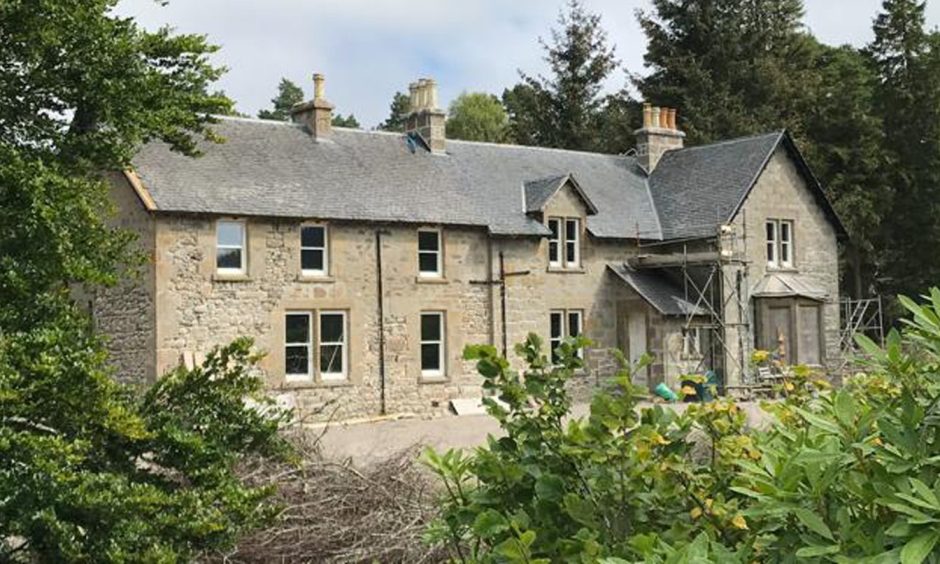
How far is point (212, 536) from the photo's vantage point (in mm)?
7695

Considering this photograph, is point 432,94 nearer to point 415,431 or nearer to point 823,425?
point 415,431

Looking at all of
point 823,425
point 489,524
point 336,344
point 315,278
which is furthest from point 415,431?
point 823,425

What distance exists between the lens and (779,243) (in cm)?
3247

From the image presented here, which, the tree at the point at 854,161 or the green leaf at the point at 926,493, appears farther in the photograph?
the tree at the point at 854,161

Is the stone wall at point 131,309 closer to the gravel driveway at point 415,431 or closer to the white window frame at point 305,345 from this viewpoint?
the white window frame at point 305,345

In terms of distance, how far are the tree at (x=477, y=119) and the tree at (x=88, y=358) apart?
62.0m

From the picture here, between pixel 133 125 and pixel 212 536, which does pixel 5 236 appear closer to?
pixel 133 125

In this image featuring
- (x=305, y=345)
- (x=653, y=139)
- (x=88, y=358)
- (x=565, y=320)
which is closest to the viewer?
(x=88, y=358)

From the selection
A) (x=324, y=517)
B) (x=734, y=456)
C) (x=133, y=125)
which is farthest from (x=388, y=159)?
(x=734, y=456)

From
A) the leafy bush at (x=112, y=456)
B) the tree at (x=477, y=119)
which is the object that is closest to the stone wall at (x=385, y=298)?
the leafy bush at (x=112, y=456)

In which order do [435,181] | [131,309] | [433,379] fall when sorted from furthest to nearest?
[435,181]
[433,379]
[131,309]

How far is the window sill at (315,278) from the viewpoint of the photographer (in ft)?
82.6

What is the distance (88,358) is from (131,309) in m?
16.8

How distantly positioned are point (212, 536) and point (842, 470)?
19.5 ft
